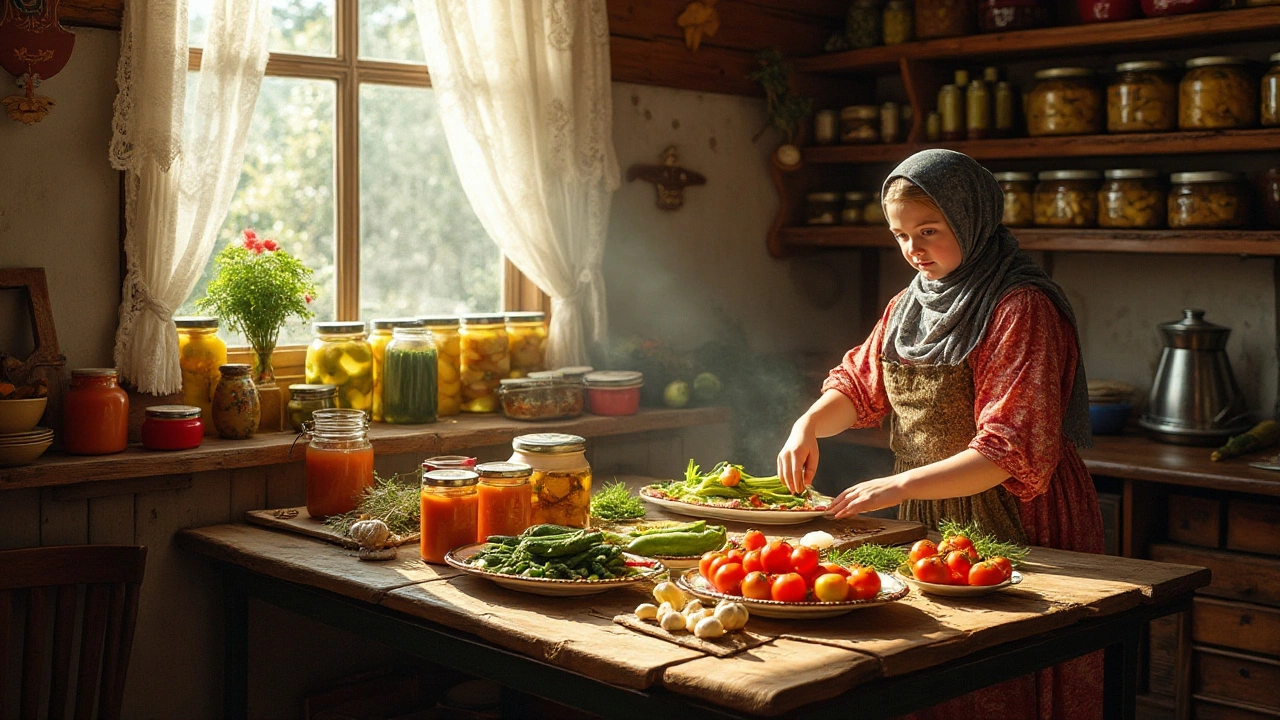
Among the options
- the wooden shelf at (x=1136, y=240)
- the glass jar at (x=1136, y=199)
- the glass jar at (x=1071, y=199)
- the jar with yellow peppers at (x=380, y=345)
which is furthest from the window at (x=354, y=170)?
the glass jar at (x=1136, y=199)

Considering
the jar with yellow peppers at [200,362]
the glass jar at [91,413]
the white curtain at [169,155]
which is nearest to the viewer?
the glass jar at [91,413]

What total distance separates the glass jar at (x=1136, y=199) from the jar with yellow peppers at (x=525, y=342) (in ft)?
6.04

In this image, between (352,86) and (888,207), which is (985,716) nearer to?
(888,207)

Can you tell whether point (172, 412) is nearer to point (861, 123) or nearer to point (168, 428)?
point (168, 428)

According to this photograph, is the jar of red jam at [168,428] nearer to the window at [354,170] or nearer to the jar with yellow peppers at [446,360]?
the window at [354,170]

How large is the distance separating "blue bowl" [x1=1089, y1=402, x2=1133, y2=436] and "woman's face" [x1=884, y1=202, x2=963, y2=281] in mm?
1662

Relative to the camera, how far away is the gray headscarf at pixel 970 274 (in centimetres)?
257

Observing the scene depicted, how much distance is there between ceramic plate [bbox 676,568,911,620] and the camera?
2043 mm

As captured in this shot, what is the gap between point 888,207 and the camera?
8.73ft

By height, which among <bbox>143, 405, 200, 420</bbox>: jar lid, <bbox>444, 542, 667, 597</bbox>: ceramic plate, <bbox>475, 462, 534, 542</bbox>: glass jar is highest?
<bbox>143, 405, 200, 420</bbox>: jar lid

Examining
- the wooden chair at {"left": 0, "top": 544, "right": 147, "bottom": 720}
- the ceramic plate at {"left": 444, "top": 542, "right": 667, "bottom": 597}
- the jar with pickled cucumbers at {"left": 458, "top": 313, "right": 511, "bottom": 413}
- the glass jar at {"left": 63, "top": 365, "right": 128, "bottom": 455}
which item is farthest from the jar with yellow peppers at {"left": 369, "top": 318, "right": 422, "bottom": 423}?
the ceramic plate at {"left": 444, "top": 542, "right": 667, "bottom": 597}

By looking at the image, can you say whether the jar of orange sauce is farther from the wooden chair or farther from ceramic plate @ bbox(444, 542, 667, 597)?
ceramic plate @ bbox(444, 542, 667, 597)

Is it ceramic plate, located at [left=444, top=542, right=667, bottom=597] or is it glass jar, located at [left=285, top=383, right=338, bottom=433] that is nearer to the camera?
ceramic plate, located at [left=444, top=542, right=667, bottom=597]

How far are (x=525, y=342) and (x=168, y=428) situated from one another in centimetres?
118
